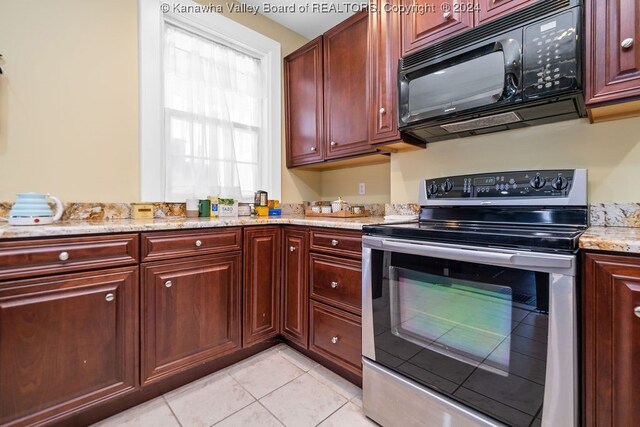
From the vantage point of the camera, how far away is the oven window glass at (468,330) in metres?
0.99

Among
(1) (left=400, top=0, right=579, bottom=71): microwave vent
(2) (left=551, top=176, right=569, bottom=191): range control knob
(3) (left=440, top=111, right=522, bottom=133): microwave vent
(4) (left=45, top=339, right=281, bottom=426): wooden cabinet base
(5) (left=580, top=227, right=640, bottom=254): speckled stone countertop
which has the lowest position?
(4) (left=45, top=339, right=281, bottom=426): wooden cabinet base

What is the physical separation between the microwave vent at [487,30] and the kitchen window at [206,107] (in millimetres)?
1422

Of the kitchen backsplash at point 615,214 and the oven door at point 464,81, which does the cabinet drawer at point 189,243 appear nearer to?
the oven door at point 464,81

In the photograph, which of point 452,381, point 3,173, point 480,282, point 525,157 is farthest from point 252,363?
point 525,157

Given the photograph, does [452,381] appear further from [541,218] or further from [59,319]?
[59,319]

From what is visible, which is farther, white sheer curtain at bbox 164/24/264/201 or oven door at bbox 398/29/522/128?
white sheer curtain at bbox 164/24/264/201

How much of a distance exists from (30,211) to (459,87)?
6.99ft

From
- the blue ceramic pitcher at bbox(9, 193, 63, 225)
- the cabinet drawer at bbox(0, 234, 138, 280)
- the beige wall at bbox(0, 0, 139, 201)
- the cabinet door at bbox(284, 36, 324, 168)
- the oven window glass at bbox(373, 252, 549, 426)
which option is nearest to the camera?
the oven window glass at bbox(373, 252, 549, 426)

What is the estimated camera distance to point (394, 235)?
136 centimetres

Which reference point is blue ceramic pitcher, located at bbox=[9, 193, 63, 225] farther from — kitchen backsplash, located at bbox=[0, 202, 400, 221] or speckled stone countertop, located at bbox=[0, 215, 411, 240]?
kitchen backsplash, located at bbox=[0, 202, 400, 221]

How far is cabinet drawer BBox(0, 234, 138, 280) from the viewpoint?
116 centimetres

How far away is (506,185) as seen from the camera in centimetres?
148

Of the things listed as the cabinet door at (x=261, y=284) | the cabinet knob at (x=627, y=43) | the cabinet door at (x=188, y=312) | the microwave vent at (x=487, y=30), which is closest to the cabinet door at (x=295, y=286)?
the cabinet door at (x=261, y=284)

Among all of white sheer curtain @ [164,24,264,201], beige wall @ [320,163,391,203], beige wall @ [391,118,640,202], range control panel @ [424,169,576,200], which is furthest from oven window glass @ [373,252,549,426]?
white sheer curtain @ [164,24,264,201]
